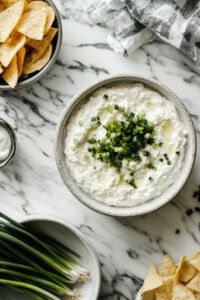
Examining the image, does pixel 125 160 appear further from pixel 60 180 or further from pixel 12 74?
pixel 12 74

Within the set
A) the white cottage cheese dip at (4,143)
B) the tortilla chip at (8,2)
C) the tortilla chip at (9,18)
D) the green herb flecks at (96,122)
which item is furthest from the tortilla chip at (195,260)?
the tortilla chip at (8,2)

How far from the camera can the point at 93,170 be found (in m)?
2.45

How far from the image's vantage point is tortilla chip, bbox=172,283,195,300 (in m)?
2.36

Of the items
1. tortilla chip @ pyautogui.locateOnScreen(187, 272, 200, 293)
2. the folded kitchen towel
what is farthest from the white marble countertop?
tortilla chip @ pyautogui.locateOnScreen(187, 272, 200, 293)

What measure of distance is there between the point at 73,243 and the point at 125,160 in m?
0.51

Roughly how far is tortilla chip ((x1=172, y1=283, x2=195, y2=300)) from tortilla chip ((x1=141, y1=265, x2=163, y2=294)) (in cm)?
8

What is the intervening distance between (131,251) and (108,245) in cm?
12

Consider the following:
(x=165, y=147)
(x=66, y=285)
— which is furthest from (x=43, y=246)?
(x=165, y=147)

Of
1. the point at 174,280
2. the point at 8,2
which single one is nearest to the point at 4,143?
the point at 8,2

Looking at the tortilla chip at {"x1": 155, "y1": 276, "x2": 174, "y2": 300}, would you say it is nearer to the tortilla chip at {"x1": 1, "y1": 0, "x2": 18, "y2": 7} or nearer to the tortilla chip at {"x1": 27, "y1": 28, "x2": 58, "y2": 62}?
the tortilla chip at {"x1": 27, "y1": 28, "x2": 58, "y2": 62}

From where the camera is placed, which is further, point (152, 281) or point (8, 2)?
point (8, 2)

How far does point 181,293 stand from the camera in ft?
7.78

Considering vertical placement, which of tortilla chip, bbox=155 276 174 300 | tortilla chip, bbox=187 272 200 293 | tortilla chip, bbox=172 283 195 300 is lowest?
tortilla chip, bbox=155 276 174 300

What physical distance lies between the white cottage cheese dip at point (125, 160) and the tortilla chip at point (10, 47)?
0.41 m
